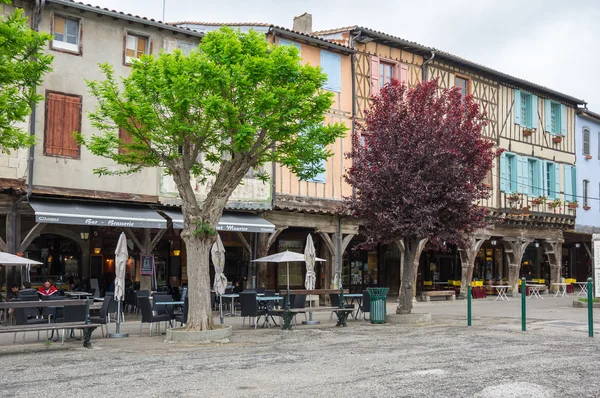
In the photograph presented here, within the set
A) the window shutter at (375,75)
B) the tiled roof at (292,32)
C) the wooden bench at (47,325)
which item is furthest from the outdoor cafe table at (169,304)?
the window shutter at (375,75)

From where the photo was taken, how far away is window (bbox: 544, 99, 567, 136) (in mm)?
28766

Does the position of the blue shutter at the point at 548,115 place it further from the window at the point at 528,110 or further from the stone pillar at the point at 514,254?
the stone pillar at the point at 514,254

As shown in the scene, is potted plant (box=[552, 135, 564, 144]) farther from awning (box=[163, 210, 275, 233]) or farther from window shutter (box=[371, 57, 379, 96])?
awning (box=[163, 210, 275, 233])

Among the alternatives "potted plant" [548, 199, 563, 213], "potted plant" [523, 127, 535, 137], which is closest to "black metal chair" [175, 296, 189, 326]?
"potted plant" [523, 127, 535, 137]

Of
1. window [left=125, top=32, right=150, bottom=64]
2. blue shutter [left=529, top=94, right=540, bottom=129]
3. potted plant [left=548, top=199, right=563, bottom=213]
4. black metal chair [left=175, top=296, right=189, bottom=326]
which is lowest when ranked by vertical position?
black metal chair [left=175, top=296, right=189, bottom=326]

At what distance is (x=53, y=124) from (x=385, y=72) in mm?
11428

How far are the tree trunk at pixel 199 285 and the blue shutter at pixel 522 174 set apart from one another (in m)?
18.0

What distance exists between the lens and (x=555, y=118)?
1159 inches

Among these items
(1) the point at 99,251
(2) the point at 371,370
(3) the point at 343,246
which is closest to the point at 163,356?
(2) the point at 371,370

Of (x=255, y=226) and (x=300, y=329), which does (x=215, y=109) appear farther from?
(x=255, y=226)

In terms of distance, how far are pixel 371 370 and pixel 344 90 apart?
14.2 m

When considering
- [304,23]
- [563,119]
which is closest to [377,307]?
[304,23]

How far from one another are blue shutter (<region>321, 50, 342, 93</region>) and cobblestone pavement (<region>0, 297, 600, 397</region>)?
9.63m

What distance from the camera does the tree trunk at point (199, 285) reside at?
12078 millimetres
